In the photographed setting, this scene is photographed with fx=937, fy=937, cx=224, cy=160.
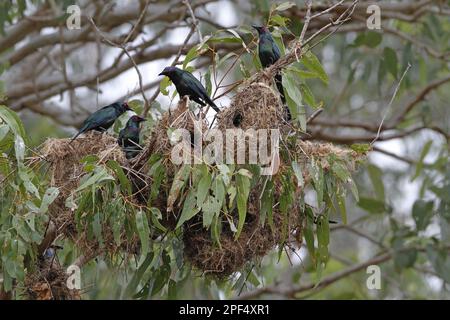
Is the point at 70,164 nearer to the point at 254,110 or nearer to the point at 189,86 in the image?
the point at 189,86

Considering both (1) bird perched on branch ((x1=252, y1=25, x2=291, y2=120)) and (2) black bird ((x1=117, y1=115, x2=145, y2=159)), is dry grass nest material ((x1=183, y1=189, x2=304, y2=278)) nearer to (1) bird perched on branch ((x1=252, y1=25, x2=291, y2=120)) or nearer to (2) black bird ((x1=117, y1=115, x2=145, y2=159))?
(2) black bird ((x1=117, y1=115, x2=145, y2=159))

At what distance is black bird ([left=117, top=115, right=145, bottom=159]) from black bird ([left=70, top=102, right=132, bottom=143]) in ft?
0.50

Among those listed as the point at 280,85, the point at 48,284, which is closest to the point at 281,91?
the point at 280,85

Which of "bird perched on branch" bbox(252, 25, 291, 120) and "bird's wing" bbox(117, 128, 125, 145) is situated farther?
"bird's wing" bbox(117, 128, 125, 145)

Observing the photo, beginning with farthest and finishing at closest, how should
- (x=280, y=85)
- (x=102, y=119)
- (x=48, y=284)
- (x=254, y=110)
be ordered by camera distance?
(x=102, y=119), (x=48, y=284), (x=280, y=85), (x=254, y=110)

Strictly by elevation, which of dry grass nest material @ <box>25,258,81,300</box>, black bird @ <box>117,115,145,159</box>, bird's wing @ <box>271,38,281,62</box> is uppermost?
Answer: bird's wing @ <box>271,38,281,62</box>

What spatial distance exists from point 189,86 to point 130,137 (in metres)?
0.60

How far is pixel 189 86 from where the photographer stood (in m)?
5.85

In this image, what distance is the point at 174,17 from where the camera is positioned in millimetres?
9180

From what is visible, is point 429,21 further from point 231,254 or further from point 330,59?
point 231,254

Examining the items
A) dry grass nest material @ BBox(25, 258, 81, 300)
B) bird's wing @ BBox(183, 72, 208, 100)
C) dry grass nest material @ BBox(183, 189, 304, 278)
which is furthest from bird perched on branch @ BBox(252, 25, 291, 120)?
dry grass nest material @ BBox(25, 258, 81, 300)

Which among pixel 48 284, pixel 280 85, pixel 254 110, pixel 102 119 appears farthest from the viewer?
pixel 102 119

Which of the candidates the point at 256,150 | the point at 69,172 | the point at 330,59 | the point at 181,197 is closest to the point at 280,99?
the point at 256,150

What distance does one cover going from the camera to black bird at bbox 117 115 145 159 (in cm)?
595
